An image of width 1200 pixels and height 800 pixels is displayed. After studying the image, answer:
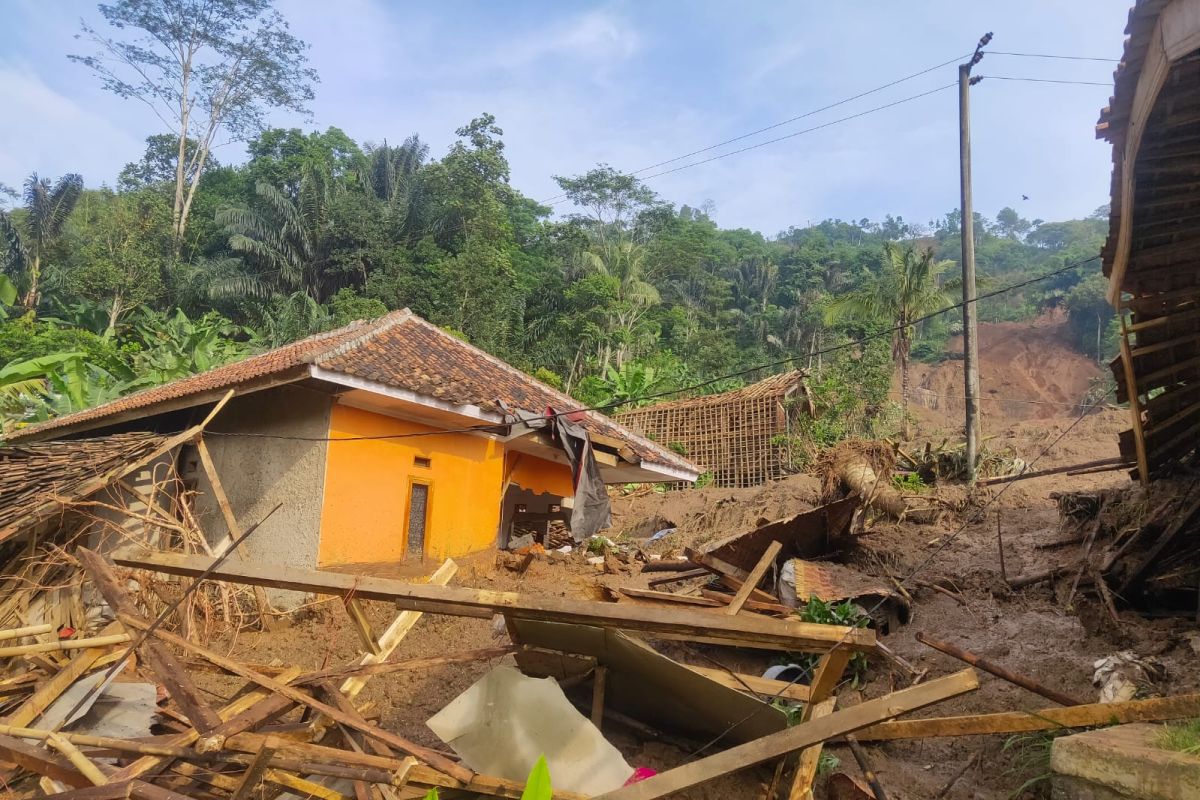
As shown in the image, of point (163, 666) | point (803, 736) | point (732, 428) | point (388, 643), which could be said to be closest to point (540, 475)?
point (732, 428)

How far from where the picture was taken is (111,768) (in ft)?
13.3

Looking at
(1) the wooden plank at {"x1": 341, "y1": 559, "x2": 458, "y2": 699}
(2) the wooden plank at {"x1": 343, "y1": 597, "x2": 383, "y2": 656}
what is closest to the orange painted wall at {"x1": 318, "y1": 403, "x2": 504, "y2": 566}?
(1) the wooden plank at {"x1": 341, "y1": 559, "x2": 458, "y2": 699}

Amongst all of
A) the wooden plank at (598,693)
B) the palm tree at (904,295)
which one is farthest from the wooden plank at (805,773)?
the palm tree at (904,295)

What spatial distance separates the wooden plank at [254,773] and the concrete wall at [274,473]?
566 cm

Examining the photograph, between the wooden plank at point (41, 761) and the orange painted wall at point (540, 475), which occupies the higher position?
the orange painted wall at point (540, 475)

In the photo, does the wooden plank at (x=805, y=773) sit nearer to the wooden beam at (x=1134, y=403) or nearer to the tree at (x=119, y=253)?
the wooden beam at (x=1134, y=403)

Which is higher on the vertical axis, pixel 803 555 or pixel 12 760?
pixel 803 555

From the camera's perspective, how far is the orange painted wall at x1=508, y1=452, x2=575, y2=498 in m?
12.7

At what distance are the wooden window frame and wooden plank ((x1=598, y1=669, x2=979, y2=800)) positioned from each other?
709 cm

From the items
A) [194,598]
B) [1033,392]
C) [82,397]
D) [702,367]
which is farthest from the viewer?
[1033,392]

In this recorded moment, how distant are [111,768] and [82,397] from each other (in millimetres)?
13894

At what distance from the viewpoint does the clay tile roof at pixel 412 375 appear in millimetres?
8922

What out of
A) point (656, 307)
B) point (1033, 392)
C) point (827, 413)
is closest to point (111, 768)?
point (827, 413)

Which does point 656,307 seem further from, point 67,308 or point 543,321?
point 67,308
